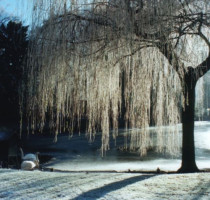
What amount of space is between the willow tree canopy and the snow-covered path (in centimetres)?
88

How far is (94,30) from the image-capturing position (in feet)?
13.7

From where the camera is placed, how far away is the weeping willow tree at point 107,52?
4.16 meters

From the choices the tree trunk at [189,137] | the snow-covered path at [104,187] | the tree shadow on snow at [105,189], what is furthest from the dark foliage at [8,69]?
the tree shadow on snow at [105,189]

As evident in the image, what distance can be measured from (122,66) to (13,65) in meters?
12.7

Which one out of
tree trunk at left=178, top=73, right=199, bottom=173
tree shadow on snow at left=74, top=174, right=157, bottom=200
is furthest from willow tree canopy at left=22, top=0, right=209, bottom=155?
tree trunk at left=178, top=73, right=199, bottom=173

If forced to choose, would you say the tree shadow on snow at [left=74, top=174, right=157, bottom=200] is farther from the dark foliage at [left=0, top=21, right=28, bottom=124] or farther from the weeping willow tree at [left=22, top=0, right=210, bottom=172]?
the dark foliage at [left=0, top=21, right=28, bottom=124]

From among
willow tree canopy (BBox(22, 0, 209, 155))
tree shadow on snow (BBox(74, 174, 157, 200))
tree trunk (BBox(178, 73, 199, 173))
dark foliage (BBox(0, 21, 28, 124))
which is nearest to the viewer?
tree shadow on snow (BBox(74, 174, 157, 200))

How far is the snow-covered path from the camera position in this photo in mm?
2998

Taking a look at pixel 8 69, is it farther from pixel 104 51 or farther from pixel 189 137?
pixel 104 51

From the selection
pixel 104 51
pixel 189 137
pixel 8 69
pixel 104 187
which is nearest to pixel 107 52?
pixel 104 51

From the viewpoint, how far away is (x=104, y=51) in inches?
175

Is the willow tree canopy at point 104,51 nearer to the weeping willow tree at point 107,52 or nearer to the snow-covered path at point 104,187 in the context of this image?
the weeping willow tree at point 107,52

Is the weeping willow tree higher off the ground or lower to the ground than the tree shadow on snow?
higher

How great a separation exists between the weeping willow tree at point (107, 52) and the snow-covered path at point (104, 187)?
0.80 m
